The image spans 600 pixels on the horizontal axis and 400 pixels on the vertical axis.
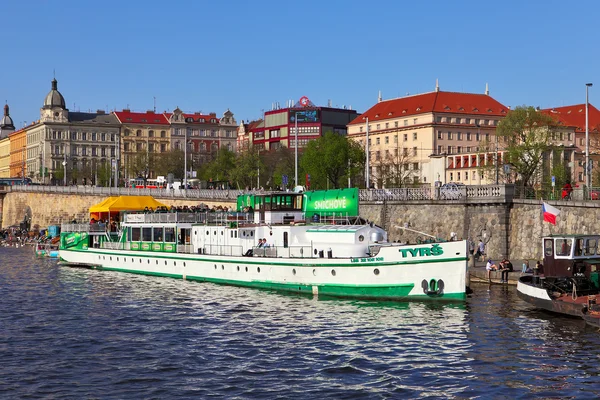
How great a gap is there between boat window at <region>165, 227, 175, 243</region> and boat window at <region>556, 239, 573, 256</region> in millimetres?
28888

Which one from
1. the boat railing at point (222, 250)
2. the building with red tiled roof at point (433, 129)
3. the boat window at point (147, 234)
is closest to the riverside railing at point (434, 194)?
the boat railing at point (222, 250)

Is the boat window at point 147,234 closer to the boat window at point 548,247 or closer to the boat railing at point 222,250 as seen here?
the boat railing at point 222,250

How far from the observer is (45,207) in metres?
140

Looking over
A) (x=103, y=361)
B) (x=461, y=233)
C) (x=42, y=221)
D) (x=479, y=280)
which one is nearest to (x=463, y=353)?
(x=103, y=361)

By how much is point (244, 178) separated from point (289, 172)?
24.0 ft

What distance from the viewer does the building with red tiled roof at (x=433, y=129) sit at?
14175 cm

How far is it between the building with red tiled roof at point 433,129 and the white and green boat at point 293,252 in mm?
77276

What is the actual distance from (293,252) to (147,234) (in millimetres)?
18121

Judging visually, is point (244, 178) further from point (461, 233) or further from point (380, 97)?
point (461, 233)

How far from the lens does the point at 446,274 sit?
43000mm

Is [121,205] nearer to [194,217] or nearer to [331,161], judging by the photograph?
[194,217]

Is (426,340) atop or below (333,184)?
below

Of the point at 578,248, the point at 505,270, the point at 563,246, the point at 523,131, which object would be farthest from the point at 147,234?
the point at 523,131

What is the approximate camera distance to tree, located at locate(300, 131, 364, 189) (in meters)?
110
